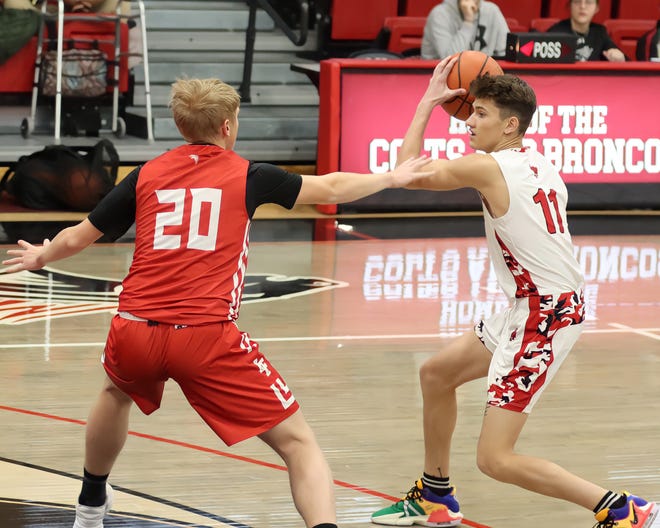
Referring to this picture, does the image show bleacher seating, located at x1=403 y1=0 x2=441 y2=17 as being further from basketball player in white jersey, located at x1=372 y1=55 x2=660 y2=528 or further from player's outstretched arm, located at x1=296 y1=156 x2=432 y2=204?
player's outstretched arm, located at x1=296 y1=156 x2=432 y2=204

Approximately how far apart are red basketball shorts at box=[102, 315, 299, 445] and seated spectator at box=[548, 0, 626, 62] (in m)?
9.70

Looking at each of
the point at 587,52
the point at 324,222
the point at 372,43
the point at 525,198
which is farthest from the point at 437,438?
the point at 372,43

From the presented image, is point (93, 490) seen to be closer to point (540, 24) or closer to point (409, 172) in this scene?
point (409, 172)

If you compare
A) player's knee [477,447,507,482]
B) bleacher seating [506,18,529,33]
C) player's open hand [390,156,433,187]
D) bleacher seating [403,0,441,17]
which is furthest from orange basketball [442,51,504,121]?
bleacher seating [403,0,441,17]

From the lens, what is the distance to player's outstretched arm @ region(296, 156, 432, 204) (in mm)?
4160

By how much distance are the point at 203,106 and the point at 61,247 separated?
678mm

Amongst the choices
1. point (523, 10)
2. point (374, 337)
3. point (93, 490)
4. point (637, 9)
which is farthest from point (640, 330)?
point (637, 9)

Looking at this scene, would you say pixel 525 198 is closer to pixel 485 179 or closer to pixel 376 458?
pixel 485 179

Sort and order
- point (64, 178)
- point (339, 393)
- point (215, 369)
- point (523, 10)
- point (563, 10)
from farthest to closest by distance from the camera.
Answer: point (563, 10) → point (523, 10) → point (64, 178) → point (339, 393) → point (215, 369)

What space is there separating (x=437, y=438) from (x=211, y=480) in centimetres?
99

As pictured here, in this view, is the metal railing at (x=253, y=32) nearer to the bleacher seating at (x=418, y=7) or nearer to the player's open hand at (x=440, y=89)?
the bleacher seating at (x=418, y=7)

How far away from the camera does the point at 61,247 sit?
4.23 metres

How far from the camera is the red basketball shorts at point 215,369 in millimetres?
3967

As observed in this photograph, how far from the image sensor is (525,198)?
4.39 m
